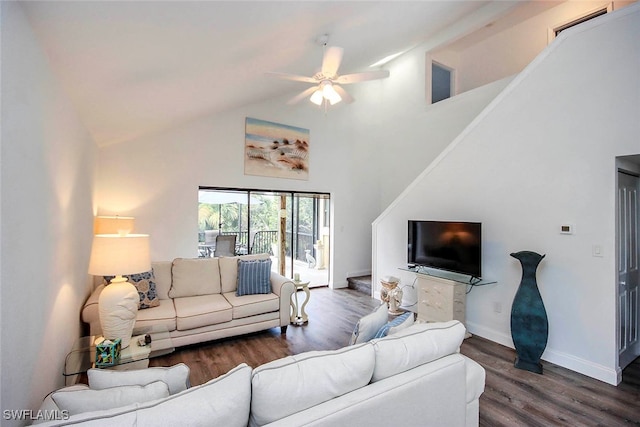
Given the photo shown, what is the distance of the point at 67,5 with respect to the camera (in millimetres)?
1295

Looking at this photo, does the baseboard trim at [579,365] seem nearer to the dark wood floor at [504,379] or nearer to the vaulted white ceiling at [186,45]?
the dark wood floor at [504,379]

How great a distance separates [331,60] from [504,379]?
11.5ft

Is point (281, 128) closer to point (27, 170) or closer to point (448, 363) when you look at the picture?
point (27, 170)

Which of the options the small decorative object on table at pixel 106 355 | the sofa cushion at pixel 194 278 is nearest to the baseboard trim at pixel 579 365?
the sofa cushion at pixel 194 278

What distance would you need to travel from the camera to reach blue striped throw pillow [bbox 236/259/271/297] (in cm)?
379

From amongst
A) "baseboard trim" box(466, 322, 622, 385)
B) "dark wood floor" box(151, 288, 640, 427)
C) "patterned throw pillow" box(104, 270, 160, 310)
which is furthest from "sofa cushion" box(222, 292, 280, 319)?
"baseboard trim" box(466, 322, 622, 385)

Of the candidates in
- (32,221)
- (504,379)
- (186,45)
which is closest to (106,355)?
(32,221)

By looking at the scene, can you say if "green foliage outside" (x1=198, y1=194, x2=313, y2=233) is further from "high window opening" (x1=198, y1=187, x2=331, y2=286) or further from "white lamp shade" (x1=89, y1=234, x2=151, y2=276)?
"white lamp shade" (x1=89, y1=234, x2=151, y2=276)

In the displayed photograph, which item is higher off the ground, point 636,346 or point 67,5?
point 67,5

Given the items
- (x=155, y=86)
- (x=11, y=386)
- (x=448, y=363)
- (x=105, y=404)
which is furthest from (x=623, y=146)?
(x=11, y=386)

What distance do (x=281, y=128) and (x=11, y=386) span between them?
5.04m

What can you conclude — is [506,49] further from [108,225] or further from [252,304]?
[108,225]

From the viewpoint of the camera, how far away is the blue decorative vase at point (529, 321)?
2.86m

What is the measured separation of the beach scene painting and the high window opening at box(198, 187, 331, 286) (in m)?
0.42
